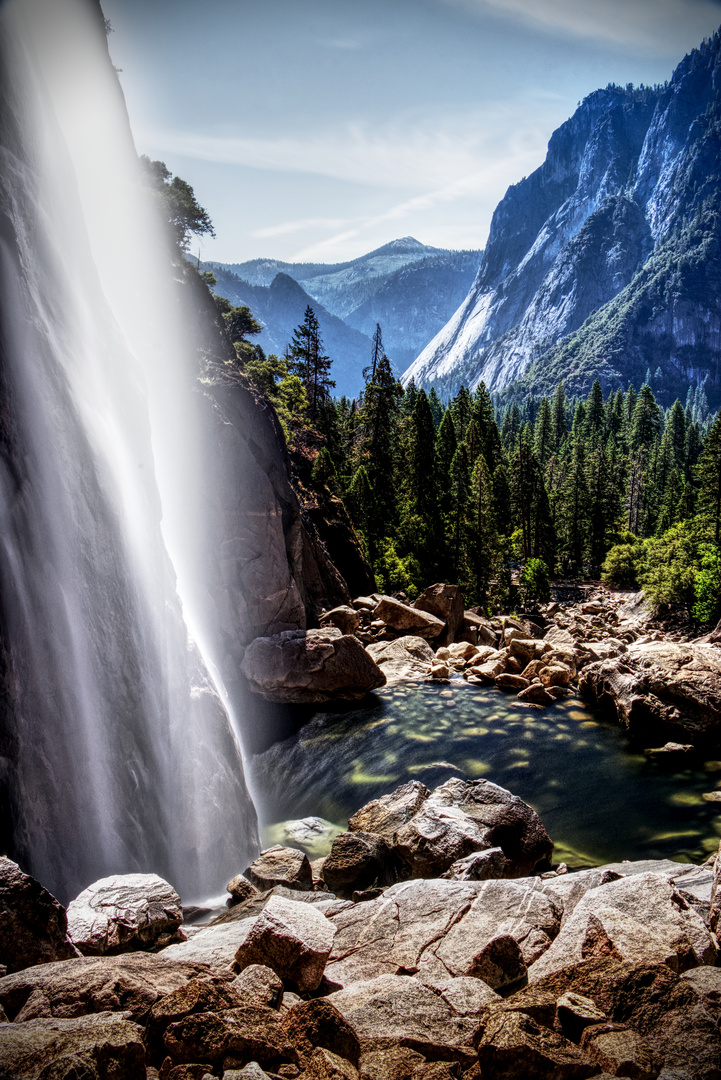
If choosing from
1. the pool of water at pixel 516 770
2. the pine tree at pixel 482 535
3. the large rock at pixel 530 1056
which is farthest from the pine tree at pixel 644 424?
the large rock at pixel 530 1056

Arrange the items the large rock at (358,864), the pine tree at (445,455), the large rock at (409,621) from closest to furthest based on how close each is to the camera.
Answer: the large rock at (358,864)
the large rock at (409,621)
the pine tree at (445,455)

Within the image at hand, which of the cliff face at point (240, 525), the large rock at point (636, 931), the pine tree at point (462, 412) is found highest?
the pine tree at point (462, 412)

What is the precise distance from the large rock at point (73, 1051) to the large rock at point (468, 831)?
6854mm

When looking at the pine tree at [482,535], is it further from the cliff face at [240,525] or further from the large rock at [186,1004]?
the large rock at [186,1004]

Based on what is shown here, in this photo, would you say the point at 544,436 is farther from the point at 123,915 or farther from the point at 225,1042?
the point at 225,1042

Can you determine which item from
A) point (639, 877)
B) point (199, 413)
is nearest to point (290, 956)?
point (639, 877)

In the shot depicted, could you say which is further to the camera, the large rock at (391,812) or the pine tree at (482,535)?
the pine tree at (482,535)

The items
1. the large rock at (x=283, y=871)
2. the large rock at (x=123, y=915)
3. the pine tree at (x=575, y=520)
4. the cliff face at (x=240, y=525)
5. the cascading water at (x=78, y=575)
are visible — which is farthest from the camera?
the pine tree at (x=575, y=520)

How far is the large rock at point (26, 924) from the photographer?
17.6 ft

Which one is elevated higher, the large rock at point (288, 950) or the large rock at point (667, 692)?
the large rock at point (288, 950)

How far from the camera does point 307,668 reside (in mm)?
22469

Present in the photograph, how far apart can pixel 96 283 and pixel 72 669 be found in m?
9.98

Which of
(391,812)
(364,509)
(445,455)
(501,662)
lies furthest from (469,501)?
(391,812)

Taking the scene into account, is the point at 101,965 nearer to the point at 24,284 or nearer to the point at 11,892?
the point at 11,892
